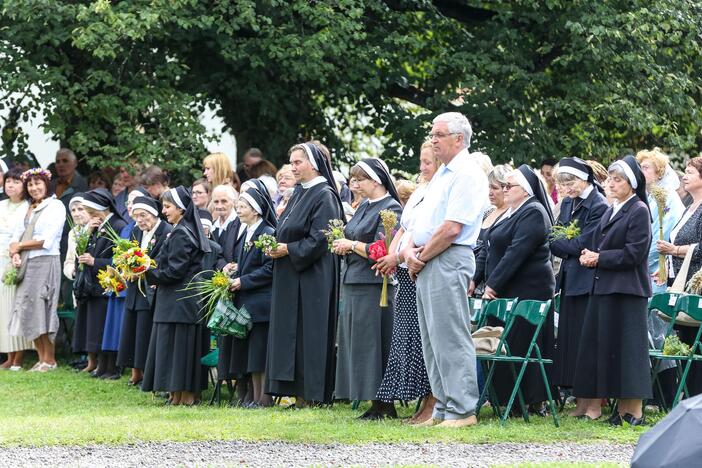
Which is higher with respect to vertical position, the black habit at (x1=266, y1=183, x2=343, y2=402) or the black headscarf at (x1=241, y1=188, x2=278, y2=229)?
the black headscarf at (x1=241, y1=188, x2=278, y2=229)

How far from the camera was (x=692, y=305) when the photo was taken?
411 inches

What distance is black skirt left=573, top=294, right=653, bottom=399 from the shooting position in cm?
1012

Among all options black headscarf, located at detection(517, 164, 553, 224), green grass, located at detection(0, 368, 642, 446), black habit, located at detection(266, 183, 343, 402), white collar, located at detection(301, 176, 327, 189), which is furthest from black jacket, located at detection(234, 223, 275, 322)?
black headscarf, located at detection(517, 164, 553, 224)

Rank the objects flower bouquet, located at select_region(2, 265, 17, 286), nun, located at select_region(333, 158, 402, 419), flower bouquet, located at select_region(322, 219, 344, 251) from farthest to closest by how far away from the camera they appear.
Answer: flower bouquet, located at select_region(2, 265, 17, 286) < flower bouquet, located at select_region(322, 219, 344, 251) < nun, located at select_region(333, 158, 402, 419)

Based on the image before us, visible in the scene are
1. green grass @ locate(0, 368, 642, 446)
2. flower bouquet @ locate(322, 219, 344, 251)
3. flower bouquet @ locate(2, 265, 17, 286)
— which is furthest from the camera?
flower bouquet @ locate(2, 265, 17, 286)

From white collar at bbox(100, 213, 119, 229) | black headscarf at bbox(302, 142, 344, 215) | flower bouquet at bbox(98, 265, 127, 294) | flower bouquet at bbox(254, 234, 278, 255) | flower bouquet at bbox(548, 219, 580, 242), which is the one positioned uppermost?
black headscarf at bbox(302, 142, 344, 215)

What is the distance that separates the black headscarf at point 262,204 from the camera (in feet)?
40.5

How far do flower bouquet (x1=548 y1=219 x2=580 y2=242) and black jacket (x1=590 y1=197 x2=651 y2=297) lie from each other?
0.56m

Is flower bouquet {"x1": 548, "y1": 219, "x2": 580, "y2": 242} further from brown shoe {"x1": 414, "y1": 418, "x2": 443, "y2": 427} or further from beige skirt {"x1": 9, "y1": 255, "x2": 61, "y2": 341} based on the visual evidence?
beige skirt {"x1": 9, "y1": 255, "x2": 61, "y2": 341}

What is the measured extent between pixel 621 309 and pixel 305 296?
280cm

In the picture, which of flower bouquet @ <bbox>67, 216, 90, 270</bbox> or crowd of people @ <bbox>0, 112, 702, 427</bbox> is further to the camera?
flower bouquet @ <bbox>67, 216, 90, 270</bbox>

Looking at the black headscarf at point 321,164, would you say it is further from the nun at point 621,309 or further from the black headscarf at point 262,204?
the nun at point 621,309

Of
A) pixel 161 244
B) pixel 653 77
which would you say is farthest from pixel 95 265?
pixel 653 77

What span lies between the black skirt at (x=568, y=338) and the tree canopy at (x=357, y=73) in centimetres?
710
